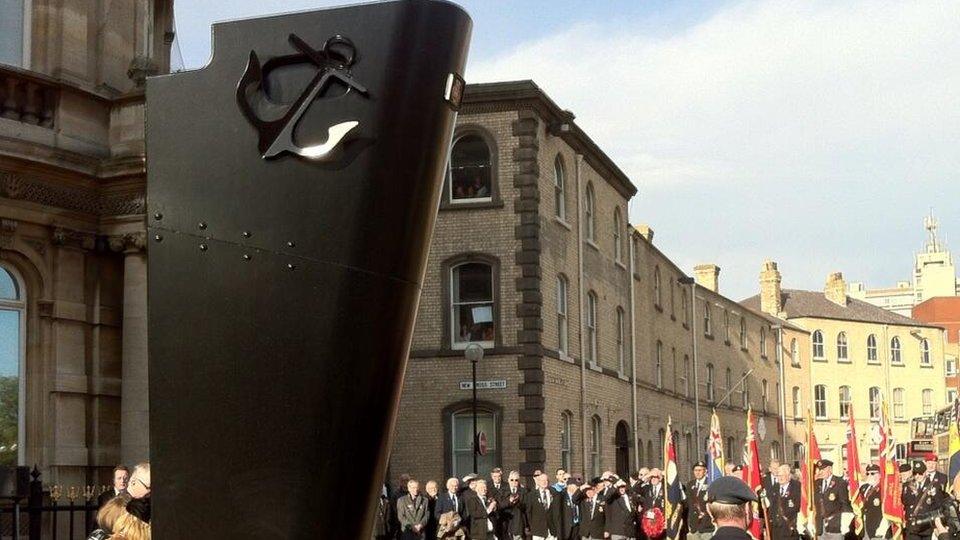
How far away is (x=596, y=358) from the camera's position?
3638 cm

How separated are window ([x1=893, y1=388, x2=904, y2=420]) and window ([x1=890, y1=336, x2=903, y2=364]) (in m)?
1.76

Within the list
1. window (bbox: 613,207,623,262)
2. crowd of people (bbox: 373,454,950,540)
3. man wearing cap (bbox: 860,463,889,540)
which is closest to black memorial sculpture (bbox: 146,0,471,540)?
crowd of people (bbox: 373,454,950,540)

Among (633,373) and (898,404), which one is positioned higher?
(633,373)

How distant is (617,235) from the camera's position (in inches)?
1593

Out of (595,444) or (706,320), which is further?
(706,320)

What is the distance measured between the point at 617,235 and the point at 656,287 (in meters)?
5.73

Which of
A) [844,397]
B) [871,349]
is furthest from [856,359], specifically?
[844,397]

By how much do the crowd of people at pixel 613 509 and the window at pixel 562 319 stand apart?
→ 24.9ft

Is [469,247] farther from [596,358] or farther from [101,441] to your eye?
[101,441]

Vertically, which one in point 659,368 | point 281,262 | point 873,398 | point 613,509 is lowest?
point 613,509

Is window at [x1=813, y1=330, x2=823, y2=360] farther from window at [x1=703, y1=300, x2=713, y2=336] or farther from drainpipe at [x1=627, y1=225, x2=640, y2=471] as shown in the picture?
drainpipe at [x1=627, y1=225, x2=640, y2=471]

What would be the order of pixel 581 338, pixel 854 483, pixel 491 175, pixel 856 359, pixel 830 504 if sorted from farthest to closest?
pixel 856 359, pixel 581 338, pixel 491 175, pixel 854 483, pixel 830 504

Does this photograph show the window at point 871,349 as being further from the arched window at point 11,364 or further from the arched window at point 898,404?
the arched window at point 11,364

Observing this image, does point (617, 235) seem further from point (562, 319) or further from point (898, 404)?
point (898, 404)
